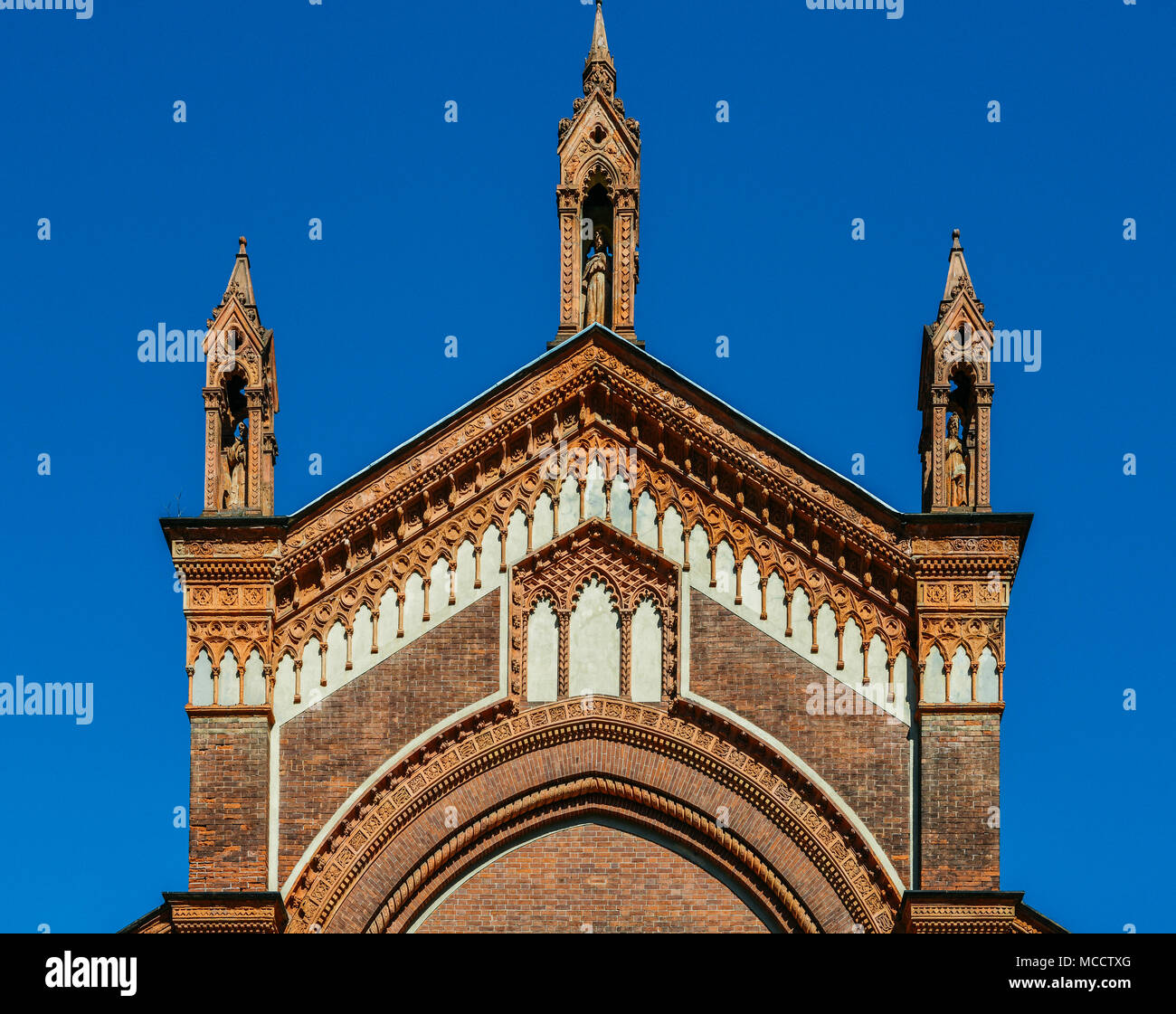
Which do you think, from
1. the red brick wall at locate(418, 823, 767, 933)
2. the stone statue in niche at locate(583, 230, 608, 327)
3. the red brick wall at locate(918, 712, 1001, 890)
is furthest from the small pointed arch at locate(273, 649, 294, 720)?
the red brick wall at locate(918, 712, 1001, 890)

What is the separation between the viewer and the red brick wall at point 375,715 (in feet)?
100

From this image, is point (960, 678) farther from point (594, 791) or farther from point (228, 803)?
point (228, 803)

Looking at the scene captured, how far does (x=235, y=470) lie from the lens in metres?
31.8

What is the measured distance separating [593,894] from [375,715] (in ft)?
11.4

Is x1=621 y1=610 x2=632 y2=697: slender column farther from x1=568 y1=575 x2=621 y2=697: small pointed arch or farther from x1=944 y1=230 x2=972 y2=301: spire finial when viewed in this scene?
x1=944 y1=230 x2=972 y2=301: spire finial

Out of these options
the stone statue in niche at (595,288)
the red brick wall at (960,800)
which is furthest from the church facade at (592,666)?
the stone statue in niche at (595,288)

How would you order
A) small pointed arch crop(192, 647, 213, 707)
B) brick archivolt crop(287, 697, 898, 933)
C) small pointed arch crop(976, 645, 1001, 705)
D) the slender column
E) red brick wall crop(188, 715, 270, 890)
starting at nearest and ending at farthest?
red brick wall crop(188, 715, 270, 890)
brick archivolt crop(287, 697, 898, 933)
small pointed arch crop(976, 645, 1001, 705)
small pointed arch crop(192, 647, 213, 707)
the slender column

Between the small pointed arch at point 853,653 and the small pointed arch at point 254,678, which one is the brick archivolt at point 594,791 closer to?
the small pointed arch at point 853,653

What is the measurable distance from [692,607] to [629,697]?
139 cm

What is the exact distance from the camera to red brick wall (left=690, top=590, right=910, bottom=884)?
3038 cm

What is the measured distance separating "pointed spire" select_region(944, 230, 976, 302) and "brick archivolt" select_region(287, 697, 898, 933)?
6271 millimetres

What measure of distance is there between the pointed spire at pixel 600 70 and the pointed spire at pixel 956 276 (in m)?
5.47

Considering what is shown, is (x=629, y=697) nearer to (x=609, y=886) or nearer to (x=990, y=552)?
(x=609, y=886)

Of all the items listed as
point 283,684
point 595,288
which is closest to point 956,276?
point 595,288
